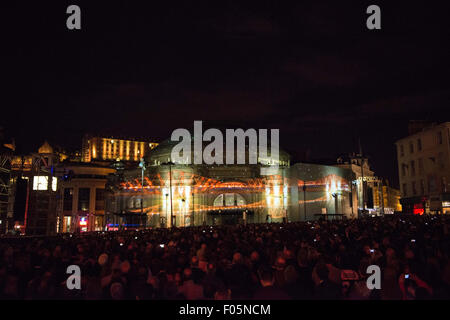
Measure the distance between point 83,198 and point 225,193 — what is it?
4058cm

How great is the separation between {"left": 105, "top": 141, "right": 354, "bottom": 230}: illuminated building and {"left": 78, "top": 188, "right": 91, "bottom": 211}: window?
2254cm

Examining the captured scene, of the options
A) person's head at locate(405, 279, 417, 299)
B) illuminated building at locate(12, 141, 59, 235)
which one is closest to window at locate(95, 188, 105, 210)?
illuminated building at locate(12, 141, 59, 235)

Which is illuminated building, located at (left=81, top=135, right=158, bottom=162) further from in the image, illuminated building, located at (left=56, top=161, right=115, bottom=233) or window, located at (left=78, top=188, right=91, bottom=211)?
window, located at (left=78, top=188, right=91, bottom=211)

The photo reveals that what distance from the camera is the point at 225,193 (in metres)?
68.8

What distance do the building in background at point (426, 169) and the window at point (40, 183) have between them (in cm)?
4706

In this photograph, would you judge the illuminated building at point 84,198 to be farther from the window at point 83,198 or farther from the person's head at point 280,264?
the person's head at point 280,264

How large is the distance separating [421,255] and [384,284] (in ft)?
15.1

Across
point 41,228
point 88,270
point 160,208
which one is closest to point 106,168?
point 160,208

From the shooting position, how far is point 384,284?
286 inches

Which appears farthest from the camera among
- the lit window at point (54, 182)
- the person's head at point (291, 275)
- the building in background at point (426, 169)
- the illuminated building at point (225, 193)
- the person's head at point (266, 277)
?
the illuminated building at point (225, 193)

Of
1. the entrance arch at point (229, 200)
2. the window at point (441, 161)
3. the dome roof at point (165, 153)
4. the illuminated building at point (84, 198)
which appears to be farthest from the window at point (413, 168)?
the illuminated building at point (84, 198)

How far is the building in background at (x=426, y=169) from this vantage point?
50781mm
